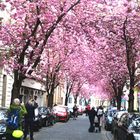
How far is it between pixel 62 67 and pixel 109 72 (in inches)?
247

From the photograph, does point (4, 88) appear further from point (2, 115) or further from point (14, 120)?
point (14, 120)

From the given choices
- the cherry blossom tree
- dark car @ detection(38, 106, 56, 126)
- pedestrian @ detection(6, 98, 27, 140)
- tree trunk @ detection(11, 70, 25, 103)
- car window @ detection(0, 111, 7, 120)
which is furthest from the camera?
dark car @ detection(38, 106, 56, 126)

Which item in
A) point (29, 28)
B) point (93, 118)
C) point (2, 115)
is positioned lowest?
point (2, 115)

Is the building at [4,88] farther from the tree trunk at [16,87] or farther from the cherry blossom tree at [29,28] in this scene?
the tree trunk at [16,87]

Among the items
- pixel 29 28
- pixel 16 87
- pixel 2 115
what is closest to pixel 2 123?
pixel 2 115

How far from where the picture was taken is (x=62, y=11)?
22422 millimetres

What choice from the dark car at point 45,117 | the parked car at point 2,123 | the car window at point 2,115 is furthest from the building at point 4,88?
the parked car at point 2,123

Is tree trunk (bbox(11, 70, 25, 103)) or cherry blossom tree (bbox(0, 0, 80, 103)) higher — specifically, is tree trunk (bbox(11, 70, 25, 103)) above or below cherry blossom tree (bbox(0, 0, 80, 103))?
below

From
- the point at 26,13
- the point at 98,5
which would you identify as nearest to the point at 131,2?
the point at 98,5

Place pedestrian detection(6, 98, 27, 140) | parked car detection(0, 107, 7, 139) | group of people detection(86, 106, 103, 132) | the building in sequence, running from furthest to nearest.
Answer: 1. the building
2. group of people detection(86, 106, 103, 132)
3. parked car detection(0, 107, 7, 139)
4. pedestrian detection(6, 98, 27, 140)

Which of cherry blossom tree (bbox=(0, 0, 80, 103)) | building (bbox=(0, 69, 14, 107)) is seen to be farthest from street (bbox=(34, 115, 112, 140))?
building (bbox=(0, 69, 14, 107))

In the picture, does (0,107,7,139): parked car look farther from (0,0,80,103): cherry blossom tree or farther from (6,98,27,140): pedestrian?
(0,0,80,103): cherry blossom tree

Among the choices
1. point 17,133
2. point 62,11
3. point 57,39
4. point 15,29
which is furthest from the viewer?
point 57,39

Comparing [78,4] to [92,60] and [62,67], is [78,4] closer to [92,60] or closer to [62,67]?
[92,60]
